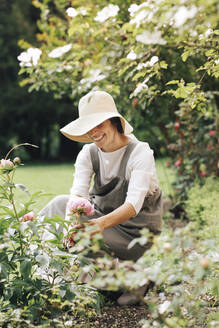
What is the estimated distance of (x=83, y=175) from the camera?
113 inches

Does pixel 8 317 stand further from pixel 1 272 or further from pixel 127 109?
pixel 127 109

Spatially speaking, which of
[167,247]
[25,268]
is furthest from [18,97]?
[167,247]

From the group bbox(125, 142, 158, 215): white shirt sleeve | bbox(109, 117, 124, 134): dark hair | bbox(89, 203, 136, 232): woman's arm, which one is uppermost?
bbox(109, 117, 124, 134): dark hair

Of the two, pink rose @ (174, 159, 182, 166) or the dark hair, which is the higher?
the dark hair

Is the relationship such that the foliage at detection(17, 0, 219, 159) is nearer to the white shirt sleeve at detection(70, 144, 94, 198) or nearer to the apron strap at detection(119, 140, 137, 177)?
the apron strap at detection(119, 140, 137, 177)

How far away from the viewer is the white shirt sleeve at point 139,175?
252 centimetres

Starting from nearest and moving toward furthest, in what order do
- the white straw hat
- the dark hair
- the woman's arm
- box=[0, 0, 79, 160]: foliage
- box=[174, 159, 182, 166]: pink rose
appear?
the woman's arm, the white straw hat, the dark hair, box=[174, 159, 182, 166]: pink rose, box=[0, 0, 79, 160]: foliage

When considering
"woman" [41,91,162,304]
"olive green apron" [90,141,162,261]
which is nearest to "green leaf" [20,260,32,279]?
"woman" [41,91,162,304]

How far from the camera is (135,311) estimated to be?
8.42 ft

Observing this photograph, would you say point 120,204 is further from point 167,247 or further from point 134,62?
point 167,247

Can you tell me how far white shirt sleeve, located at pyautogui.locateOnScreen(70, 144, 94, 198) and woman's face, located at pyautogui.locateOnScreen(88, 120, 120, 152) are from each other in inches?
6.5

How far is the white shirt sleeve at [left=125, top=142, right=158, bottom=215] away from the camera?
2.52 m

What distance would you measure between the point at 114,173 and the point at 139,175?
300 mm

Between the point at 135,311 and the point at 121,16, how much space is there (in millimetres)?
2809
